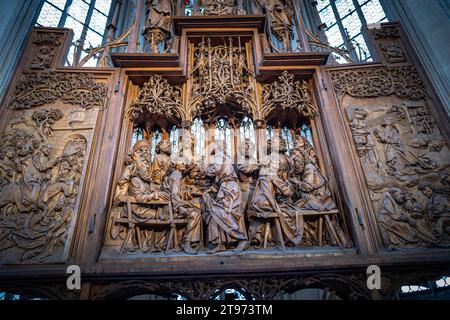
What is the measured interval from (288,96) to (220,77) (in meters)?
1.40

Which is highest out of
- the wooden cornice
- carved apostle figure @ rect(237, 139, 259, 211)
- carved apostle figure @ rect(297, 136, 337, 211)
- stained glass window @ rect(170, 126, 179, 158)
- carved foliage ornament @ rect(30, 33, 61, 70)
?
the wooden cornice

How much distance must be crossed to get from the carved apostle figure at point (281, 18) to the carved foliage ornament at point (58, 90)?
403cm

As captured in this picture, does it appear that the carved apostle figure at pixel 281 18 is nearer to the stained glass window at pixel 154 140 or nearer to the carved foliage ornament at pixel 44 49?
the stained glass window at pixel 154 140

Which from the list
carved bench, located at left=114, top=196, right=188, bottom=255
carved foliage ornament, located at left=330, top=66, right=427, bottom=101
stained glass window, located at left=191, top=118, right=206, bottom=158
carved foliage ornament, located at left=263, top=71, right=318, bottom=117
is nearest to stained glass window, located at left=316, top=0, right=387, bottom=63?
carved foliage ornament, located at left=330, top=66, right=427, bottom=101

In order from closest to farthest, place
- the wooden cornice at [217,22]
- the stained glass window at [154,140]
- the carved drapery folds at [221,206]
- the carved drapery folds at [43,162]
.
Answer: the carved drapery folds at [43,162] → the carved drapery folds at [221,206] → the stained glass window at [154,140] → the wooden cornice at [217,22]

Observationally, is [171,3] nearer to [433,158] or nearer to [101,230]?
[101,230]

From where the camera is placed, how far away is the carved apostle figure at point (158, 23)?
7.37 metres

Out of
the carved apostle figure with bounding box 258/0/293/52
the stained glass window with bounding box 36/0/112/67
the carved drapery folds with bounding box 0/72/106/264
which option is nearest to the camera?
the carved drapery folds with bounding box 0/72/106/264

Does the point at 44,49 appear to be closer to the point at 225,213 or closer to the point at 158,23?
the point at 158,23

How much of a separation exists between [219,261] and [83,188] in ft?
7.84

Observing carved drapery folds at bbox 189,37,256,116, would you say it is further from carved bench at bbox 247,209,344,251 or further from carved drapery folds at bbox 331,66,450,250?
carved bench at bbox 247,209,344,251

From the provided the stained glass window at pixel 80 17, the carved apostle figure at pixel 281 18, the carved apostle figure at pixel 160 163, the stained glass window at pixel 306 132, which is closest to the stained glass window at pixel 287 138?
the stained glass window at pixel 306 132

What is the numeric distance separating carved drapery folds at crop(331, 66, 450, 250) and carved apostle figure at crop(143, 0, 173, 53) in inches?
150

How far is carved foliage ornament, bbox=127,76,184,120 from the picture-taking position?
20.7 feet
